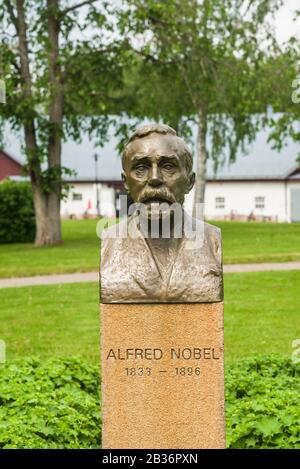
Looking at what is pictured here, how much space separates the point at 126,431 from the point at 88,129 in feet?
75.3

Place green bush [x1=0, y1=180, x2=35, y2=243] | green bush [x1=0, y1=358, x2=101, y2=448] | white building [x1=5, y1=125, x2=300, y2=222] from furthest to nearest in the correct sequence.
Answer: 1. white building [x1=5, y1=125, x2=300, y2=222]
2. green bush [x1=0, y1=180, x2=35, y2=243]
3. green bush [x1=0, y1=358, x2=101, y2=448]

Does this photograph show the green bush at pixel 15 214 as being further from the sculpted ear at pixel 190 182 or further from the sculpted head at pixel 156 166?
the sculpted head at pixel 156 166

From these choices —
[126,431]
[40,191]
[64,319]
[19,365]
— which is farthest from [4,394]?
[40,191]

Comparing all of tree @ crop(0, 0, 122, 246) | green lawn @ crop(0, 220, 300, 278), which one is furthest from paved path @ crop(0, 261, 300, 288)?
tree @ crop(0, 0, 122, 246)

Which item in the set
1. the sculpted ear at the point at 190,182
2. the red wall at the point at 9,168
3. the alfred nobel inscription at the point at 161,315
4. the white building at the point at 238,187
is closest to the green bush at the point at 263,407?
the alfred nobel inscription at the point at 161,315

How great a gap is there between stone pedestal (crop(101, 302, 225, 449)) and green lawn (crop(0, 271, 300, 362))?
4691mm

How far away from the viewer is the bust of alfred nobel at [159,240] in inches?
219

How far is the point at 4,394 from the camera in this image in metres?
7.59

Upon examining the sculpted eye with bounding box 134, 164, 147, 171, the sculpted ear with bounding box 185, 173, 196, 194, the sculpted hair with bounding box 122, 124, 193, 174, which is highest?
the sculpted hair with bounding box 122, 124, 193, 174

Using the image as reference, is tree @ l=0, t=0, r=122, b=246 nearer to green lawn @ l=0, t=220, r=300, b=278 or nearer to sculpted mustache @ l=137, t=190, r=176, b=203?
green lawn @ l=0, t=220, r=300, b=278

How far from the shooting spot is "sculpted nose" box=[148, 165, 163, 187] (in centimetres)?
547

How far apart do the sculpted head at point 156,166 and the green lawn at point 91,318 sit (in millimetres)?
5191

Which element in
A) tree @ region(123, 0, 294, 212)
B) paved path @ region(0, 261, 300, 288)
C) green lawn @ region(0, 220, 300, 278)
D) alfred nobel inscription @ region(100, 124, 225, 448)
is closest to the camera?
alfred nobel inscription @ region(100, 124, 225, 448)

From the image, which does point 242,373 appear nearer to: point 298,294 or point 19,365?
point 19,365
